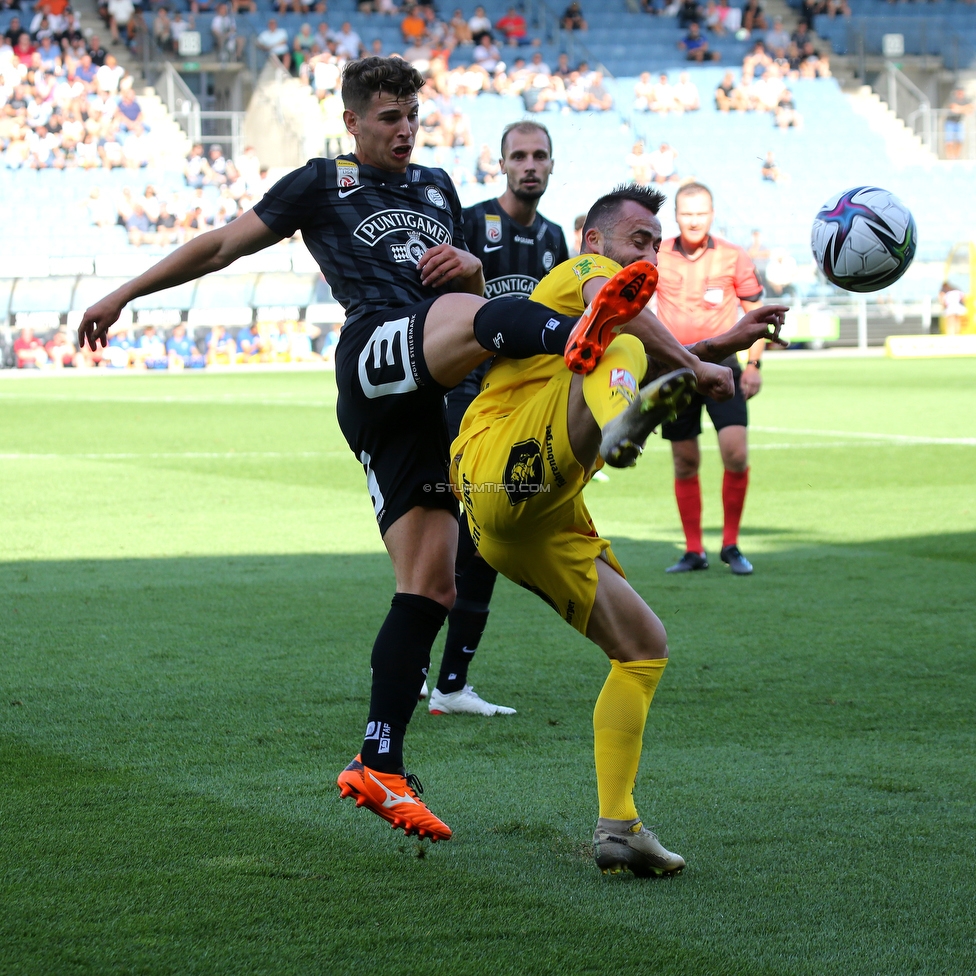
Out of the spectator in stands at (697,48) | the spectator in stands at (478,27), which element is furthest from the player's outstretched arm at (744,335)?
the spectator in stands at (697,48)

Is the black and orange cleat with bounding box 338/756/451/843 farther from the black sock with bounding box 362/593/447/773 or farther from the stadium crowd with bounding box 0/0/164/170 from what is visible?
the stadium crowd with bounding box 0/0/164/170

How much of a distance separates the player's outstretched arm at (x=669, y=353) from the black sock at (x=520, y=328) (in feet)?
0.64

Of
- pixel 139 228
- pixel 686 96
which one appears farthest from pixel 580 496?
pixel 686 96

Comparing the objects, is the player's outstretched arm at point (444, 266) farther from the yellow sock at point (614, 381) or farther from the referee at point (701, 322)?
the referee at point (701, 322)

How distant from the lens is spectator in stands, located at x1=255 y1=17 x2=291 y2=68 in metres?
37.7

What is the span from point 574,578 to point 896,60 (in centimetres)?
4467

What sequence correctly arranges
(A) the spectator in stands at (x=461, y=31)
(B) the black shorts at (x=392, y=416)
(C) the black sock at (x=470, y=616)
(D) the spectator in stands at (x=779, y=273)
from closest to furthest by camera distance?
(B) the black shorts at (x=392, y=416) → (C) the black sock at (x=470, y=616) → (D) the spectator in stands at (x=779, y=273) → (A) the spectator in stands at (x=461, y=31)

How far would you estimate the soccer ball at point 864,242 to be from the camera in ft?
14.9

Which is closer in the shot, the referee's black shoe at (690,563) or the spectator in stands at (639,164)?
the referee's black shoe at (690,563)

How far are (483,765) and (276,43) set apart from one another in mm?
36274

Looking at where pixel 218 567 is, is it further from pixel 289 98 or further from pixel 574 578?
pixel 289 98

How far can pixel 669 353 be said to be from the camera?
3438 mm

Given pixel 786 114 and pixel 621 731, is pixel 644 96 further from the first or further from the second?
pixel 621 731

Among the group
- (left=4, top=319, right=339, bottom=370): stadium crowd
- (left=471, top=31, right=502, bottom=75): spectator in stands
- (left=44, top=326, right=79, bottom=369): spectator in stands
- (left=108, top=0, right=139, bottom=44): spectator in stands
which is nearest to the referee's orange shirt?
(left=4, top=319, right=339, bottom=370): stadium crowd
